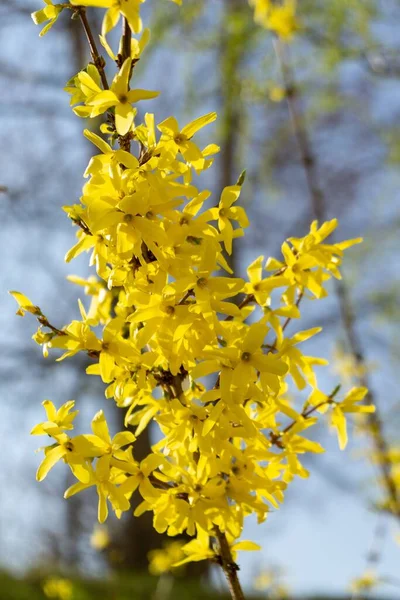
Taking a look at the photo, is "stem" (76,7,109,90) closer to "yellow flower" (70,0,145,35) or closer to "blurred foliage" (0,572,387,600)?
"yellow flower" (70,0,145,35)

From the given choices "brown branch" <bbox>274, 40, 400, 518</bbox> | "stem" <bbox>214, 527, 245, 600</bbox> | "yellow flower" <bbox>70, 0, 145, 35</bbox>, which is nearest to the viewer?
"yellow flower" <bbox>70, 0, 145, 35</bbox>

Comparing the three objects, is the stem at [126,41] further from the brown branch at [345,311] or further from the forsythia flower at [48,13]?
the brown branch at [345,311]

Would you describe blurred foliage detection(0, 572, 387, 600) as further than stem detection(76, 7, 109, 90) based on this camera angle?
Yes

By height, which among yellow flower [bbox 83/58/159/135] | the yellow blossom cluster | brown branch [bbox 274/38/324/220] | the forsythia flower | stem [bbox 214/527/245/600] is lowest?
stem [bbox 214/527/245/600]

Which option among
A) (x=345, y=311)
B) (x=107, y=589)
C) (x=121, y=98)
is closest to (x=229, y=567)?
(x=121, y=98)

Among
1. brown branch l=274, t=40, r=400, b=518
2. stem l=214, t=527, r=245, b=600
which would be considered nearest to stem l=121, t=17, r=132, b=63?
stem l=214, t=527, r=245, b=600

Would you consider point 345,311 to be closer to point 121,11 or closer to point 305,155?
point 305,155

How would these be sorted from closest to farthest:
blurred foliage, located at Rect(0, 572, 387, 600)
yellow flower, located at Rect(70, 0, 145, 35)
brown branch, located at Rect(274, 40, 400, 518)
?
yellow flower, located at Rect(70, 0, 145, 35) < brown branch, located at Rect(274, 40, 400, 518) < blurred foliage, located at Rect(0, 572, 387, 600)
